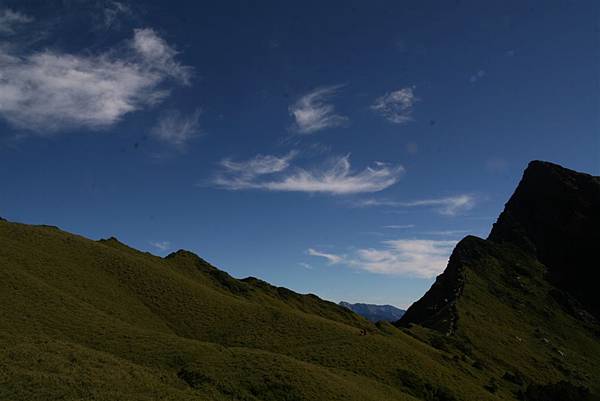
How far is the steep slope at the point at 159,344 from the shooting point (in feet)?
120

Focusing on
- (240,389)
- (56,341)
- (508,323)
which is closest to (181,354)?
(240,389)

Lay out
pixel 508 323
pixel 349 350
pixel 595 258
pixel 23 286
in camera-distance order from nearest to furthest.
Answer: pixel 23 286 < pixel 349 350 < pixel 508 323 < pixel 595 258

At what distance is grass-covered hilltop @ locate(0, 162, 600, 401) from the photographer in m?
38.4

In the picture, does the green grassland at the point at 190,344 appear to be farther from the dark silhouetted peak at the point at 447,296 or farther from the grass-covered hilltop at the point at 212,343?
the dark silhouetted peak at the point at 447,296

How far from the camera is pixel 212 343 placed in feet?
183

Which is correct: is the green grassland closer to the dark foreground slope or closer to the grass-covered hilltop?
the grass-covered hilltop

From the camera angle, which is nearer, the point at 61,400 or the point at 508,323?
the point at 61,400

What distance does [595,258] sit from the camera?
198250 mm

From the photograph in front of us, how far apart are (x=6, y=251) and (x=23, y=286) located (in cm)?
1302

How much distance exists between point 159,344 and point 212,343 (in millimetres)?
8221

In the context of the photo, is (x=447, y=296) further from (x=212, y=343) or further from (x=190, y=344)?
(x=190, y=344)

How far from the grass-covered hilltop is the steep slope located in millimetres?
194

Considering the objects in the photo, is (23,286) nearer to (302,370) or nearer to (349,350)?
(302,370)

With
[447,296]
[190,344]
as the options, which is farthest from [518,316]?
[190,344]
